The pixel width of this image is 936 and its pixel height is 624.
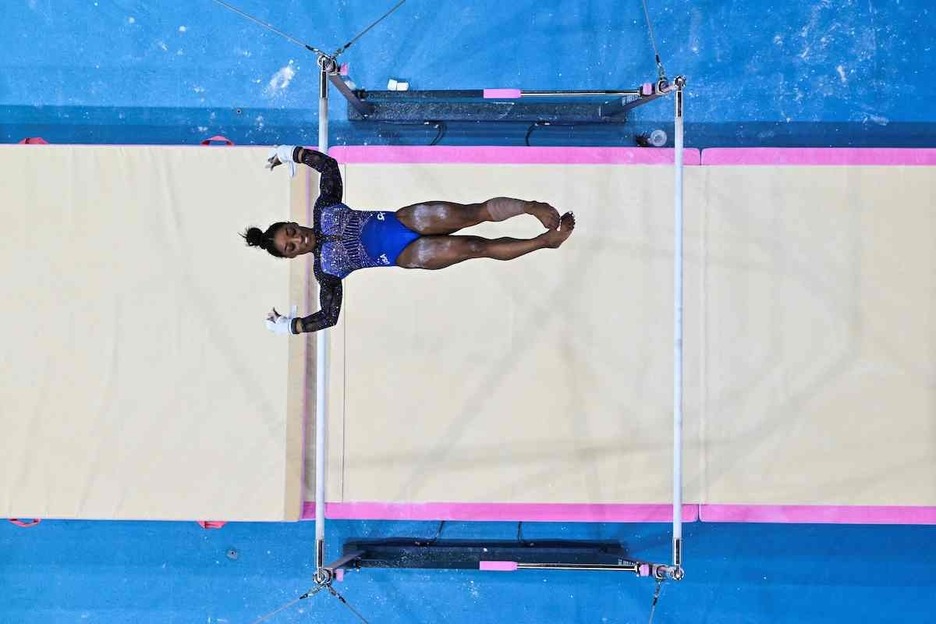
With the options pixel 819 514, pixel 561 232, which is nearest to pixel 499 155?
pixel 561 232

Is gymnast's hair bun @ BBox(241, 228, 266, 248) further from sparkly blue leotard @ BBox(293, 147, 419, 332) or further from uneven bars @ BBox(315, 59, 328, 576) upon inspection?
uneven bars @ BBox(315, 59, 328, 576)

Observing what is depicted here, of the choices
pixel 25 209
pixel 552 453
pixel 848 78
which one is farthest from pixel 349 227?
pixel 848 78

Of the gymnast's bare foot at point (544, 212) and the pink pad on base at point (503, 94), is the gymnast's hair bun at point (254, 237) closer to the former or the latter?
the gymnast's bare foot at point (544, 212)

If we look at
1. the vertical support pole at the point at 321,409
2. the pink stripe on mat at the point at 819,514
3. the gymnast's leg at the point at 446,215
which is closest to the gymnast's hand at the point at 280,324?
the vertical support pole at the point at 321,409

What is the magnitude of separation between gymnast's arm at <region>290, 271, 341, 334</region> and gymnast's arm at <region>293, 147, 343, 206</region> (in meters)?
0.36

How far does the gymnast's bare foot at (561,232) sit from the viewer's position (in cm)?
257

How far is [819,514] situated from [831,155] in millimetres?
2014

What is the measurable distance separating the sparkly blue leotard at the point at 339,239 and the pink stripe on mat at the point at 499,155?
0.68 meters

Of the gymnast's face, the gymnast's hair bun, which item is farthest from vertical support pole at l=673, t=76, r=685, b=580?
the gymnast's hair bun

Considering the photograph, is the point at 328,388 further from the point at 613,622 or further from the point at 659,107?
the point at 659,107

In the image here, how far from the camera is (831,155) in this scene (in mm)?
3469

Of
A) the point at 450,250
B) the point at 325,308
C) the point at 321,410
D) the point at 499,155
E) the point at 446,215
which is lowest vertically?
the point at 321,410

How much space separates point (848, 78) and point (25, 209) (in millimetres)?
4837

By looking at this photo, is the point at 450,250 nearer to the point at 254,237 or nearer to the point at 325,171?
the point at 325,171
